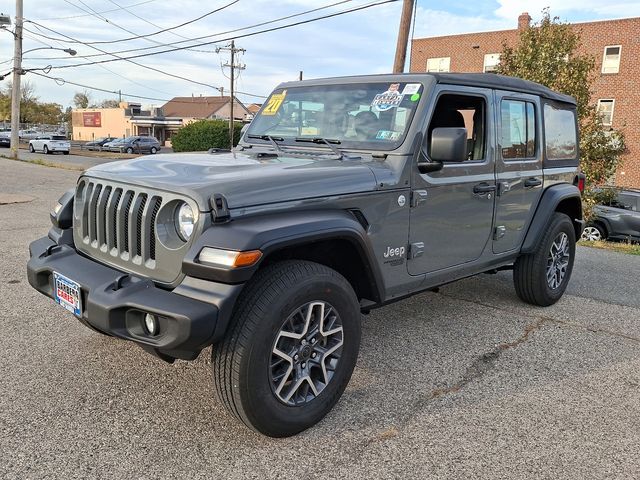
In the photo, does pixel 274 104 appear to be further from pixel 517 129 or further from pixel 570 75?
pixel 570 75

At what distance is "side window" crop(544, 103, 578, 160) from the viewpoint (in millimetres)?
4887

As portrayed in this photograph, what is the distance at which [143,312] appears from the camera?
2.54 m

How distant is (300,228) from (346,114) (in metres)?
1.42

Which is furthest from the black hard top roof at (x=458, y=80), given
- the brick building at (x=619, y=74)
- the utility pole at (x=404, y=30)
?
the brick building at (x=619, y=74)

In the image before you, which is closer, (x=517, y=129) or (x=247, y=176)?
(x=247, y=176)

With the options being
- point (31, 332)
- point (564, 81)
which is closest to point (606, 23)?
point (564, 81)

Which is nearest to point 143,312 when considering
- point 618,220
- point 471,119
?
point 471,119

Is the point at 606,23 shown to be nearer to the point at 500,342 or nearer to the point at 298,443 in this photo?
the point at 500,342

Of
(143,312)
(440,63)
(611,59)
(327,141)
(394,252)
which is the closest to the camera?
(143,312)

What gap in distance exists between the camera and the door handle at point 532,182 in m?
4.53

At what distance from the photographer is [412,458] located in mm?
2680

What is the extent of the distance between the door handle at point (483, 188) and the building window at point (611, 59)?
30727mm

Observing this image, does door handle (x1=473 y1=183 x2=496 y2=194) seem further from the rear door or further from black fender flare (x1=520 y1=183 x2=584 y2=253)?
black fender flare (x1=520 y1=183 x2=584 y2=253)

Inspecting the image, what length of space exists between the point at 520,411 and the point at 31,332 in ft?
11.1
